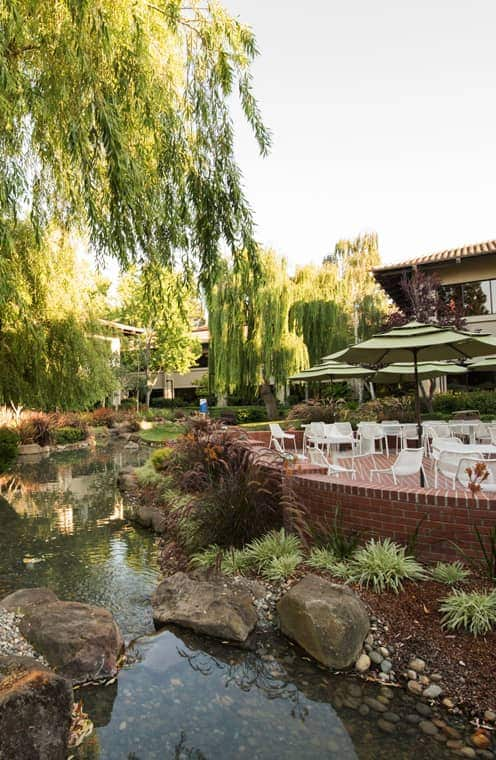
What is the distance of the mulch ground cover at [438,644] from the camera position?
3.50m

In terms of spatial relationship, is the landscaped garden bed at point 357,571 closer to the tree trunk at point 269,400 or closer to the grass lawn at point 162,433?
the grass lawn at point 162,433

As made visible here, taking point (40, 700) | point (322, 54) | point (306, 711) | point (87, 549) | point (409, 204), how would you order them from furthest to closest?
point (409, 204) → point (322, 54) → point (87, 549) → point (306, 711) → point (40, 700)

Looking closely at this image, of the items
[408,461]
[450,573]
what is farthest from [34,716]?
[408,461]

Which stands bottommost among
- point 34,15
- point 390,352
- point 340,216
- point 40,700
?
point 40,700

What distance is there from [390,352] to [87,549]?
6.03 meters

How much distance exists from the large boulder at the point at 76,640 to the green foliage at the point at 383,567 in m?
2.37

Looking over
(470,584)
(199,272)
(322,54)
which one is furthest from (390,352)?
(322,54)

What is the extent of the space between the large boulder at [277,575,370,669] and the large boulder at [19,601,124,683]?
1.60 m

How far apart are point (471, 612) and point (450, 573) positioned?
0.54 metres

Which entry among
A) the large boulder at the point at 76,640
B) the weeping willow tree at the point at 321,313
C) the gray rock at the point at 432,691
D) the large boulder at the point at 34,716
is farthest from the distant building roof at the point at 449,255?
the large boulder at the point at 34,716

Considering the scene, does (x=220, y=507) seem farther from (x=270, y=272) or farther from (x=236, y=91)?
(x=270, y=272)

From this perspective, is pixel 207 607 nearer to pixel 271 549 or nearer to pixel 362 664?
pixel 271 549

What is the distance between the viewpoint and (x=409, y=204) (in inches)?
734

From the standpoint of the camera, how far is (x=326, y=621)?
4.16 metres
